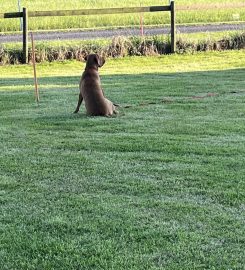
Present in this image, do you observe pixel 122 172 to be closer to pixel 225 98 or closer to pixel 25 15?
pixel 225 98

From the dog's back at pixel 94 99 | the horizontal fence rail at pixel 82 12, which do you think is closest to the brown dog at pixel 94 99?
the dog's back at pixel 94 99

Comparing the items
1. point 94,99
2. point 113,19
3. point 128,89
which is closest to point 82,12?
point 128,89

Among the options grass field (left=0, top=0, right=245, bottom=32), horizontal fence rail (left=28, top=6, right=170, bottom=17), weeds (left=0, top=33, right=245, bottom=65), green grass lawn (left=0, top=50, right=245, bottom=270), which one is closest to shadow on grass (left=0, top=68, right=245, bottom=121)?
green grass lawn (left=0, top=50, right=245, bottom=270)

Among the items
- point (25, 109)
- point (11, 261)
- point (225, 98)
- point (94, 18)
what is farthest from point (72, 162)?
point (94, 18)

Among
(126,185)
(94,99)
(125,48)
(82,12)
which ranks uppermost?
(82,12)

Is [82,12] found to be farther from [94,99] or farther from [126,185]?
[126,185]

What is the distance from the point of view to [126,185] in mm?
5547

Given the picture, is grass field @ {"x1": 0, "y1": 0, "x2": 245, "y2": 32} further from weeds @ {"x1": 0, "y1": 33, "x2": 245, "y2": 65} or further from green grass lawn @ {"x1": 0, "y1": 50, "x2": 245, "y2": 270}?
green grass lawn @ {"x1": 0, "y1": 50, "x2": 245, "y2": 270}

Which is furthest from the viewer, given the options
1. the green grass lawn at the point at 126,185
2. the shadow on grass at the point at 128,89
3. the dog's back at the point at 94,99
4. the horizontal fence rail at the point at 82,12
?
the horizontal fence rail at the point at 82,12

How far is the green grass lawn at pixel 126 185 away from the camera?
13.6 feet

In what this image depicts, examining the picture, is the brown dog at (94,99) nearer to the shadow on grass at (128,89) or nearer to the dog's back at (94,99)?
the dog's back at (94,99)

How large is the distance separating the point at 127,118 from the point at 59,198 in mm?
3957

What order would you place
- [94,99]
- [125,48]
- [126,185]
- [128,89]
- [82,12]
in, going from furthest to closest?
[82,12]
[125,48]
[128,89]
[94,99]
[126,185]

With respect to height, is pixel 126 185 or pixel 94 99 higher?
pixel 94 99
